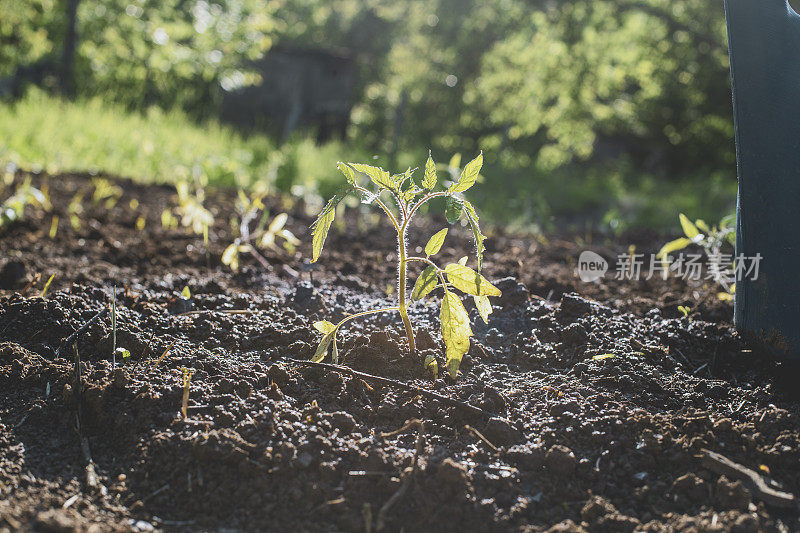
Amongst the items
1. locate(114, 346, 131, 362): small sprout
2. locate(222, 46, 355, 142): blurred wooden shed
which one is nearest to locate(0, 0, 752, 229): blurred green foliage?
locate(222, 46, 355, 142): blurred wooden shed

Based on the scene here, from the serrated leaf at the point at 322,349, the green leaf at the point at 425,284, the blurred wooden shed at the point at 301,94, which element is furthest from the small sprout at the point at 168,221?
the blurred wooden shed at the point at 301,94

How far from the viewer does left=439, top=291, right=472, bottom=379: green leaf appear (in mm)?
1675

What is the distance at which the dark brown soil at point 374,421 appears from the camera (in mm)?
1386

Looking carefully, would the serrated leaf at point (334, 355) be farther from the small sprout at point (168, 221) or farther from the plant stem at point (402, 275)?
the small sprout at point (168, 221)

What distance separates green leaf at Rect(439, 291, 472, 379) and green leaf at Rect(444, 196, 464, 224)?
234mm

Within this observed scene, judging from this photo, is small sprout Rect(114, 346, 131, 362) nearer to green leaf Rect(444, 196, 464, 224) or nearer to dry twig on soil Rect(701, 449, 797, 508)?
green leaf Rect(444, 196, 464, 224)

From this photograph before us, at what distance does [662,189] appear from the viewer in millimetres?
10375

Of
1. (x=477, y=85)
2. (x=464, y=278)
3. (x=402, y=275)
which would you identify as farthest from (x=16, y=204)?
(x=477, y=85)

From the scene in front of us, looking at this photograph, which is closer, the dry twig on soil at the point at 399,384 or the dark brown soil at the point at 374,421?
the dark brown soil at the point at 374,421

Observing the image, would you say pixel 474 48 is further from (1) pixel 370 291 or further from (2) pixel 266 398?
(2) pixel 266 398

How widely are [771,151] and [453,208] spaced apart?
43.7 inches

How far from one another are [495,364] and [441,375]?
22cm

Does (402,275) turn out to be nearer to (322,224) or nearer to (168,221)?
(322,224)

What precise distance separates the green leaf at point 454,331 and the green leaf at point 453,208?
23cm
